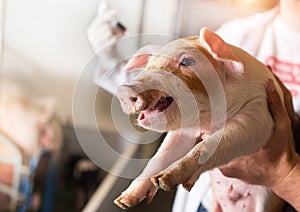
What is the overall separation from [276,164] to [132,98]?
242 millimetres

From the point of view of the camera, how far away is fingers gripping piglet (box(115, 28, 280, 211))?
412 mm

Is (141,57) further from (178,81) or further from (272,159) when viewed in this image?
(272,159)

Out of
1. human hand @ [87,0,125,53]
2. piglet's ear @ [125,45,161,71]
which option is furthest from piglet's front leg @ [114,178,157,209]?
human hand @ [87,0,125,53]

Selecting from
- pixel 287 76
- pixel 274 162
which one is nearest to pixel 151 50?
pixel 274 162

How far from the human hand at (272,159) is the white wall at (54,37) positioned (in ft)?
1.47

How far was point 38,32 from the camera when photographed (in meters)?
1.41

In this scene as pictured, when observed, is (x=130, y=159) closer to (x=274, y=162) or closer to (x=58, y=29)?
(x=274, y=162)

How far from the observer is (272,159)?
566 mm

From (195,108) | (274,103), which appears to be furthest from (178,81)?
(274,103)

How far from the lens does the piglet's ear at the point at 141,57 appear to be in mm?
463

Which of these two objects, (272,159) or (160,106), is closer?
(160,106)

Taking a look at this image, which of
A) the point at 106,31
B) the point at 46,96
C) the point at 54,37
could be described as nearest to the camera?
the point at 106,31

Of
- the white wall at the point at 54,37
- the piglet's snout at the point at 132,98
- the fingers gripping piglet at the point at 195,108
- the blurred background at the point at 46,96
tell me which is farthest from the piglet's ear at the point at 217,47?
the blurred background at the point at 46,96

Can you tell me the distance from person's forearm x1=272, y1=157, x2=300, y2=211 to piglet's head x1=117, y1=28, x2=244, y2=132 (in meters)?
0.15
